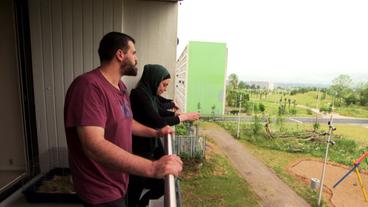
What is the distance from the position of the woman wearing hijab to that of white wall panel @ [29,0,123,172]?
89 centimetres

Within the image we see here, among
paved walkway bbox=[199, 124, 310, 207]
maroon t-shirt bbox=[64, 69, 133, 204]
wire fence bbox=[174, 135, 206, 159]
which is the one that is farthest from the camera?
paved walkway bbox=[199, 124, 310, 207]

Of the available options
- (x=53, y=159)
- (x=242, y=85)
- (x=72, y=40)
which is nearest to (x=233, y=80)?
(x=242, y=85)

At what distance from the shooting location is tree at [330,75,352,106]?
15.4 feet

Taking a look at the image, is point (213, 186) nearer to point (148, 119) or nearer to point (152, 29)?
point (152, 29)

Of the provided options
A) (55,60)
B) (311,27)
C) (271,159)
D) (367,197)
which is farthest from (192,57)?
(367,197)

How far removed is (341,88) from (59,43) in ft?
17.9

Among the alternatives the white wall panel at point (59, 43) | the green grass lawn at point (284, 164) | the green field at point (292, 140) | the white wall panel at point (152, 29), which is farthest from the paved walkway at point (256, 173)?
the white wall panel at point (59, 43)

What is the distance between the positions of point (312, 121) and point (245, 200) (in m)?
4.27

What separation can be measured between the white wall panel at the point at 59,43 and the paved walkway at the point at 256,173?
4.51 metres

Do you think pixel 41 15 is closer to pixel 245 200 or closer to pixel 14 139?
pixel 14 139

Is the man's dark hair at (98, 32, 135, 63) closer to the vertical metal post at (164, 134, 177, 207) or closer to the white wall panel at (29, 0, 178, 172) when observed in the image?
the vertical metal post at (164, 134, 177, 207)

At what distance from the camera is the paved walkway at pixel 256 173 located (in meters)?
5.24

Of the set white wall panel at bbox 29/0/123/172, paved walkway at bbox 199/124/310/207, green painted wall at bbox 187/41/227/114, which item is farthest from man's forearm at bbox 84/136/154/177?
green painted wall at bbox 187/41/227/114

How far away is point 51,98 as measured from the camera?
6.02 feet
